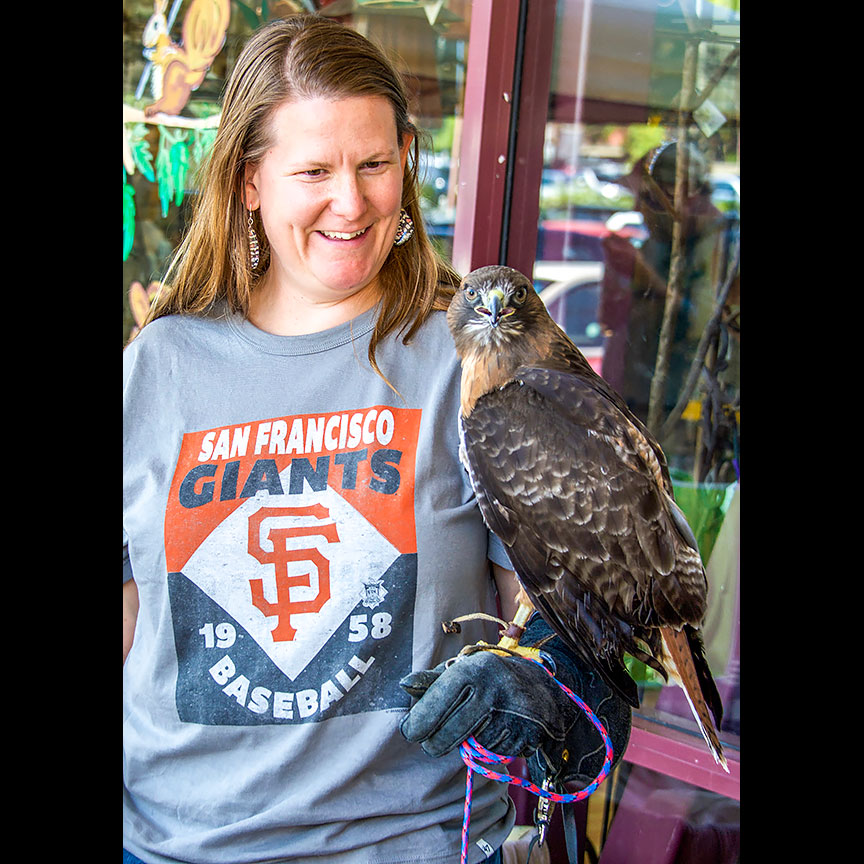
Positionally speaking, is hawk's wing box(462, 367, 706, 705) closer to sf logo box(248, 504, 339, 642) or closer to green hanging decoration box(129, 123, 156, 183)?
sf logo box(248, 504, 339, 642)

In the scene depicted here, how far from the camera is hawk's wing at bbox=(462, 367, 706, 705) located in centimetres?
Result: 127

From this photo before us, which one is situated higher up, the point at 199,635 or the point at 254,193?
the point at 254,193

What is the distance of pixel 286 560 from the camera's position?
4.45 ft

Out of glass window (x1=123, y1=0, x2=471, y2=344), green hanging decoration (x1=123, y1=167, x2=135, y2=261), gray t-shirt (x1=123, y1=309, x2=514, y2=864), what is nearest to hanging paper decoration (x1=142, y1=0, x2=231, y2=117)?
glass window (x1=123, y1=0, x2=471, y2=344)

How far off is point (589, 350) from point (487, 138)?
595 mm

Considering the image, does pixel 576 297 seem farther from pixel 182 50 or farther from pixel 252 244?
pixel 182 50

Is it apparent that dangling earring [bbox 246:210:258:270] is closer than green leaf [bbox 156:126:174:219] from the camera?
Yes

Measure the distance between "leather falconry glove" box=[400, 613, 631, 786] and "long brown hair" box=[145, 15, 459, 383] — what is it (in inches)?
19.9

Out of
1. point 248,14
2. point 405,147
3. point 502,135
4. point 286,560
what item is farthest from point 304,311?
point 248,14

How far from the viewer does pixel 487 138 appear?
168 centimetres

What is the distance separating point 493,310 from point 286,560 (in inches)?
20.1
